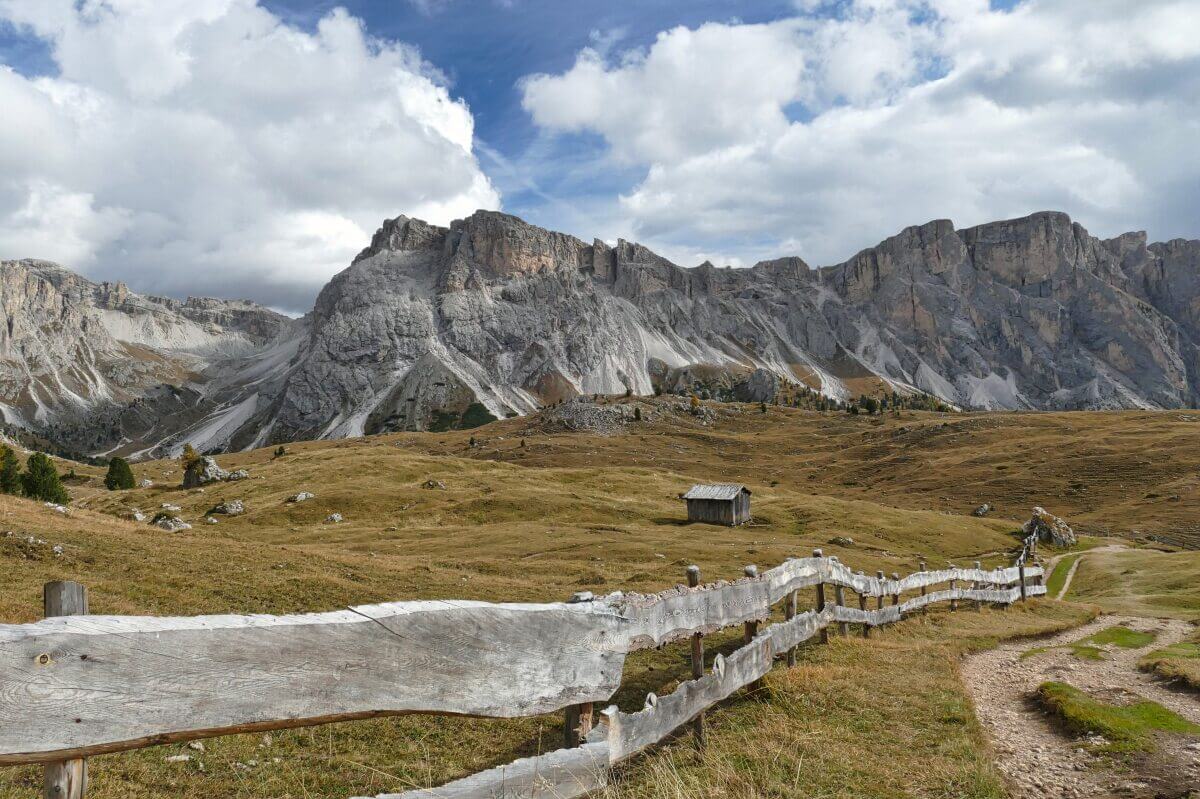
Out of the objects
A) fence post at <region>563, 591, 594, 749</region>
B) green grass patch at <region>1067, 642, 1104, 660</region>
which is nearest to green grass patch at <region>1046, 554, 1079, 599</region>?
green grass patch at <region>1067, 642, 1104, 660</region>

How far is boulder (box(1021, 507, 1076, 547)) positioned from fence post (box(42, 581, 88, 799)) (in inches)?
3238

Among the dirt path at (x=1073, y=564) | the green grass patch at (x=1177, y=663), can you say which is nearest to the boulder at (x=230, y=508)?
the dirt path at (x=1073, y=564)

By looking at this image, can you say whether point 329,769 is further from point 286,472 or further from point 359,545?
point 286,472

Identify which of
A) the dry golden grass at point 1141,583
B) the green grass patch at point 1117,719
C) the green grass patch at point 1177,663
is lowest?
the dry golden grass at point 1141,583

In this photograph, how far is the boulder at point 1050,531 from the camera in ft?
228

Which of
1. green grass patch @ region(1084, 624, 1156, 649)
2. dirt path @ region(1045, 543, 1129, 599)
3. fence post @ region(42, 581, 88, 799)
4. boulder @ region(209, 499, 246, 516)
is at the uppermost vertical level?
fence post @ region(42, 581, 88, 799)

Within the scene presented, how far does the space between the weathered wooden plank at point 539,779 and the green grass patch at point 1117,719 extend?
30.2 feet

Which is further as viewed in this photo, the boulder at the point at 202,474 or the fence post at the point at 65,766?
the boulder at the point at 202,474

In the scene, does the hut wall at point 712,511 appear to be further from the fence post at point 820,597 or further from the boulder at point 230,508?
the fence post at point 820,597

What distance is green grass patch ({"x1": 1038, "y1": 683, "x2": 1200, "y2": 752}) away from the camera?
10.8 meters

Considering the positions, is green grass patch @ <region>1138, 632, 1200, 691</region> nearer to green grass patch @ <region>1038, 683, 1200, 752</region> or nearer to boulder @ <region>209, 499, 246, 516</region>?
green grass patch @ <region>1038, 683, 1200, 752</region>

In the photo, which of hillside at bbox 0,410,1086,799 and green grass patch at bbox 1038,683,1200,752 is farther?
green grass patch at bbox 1038,683,1200,752

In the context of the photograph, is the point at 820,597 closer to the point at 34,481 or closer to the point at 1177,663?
the point at 1177,663

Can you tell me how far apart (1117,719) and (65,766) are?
1474 centimetres
